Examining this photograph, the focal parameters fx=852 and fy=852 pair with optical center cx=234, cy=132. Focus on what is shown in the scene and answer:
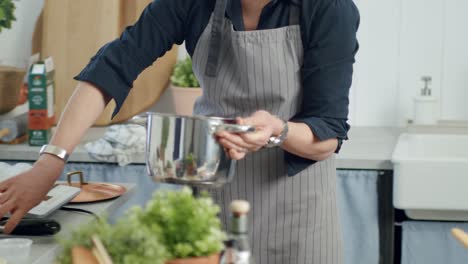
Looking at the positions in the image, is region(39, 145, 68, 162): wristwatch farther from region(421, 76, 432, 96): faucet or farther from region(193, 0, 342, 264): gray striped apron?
region(421, 76, 432, 96): faucet

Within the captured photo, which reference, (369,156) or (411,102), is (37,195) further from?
(411,102)

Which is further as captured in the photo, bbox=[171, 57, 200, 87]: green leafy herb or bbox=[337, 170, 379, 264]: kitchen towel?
bbox=[171, 57, 200, 87]: green leafy herb

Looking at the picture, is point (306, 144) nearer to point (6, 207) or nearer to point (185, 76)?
point (6, 207)

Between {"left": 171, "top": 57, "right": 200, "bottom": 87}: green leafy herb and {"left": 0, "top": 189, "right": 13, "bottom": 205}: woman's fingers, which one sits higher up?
{"left": 171, "top": 57, "right": 200, "bottom": 87}: green leafy herb

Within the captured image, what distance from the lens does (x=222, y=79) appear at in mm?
1722

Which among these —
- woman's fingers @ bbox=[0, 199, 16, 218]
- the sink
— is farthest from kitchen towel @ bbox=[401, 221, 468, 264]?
woman's fingers @ bbox=[0, 199, 16, 218]

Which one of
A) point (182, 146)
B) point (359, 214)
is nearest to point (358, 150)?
point (359, 214)

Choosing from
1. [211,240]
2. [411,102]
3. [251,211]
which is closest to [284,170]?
[251,211]

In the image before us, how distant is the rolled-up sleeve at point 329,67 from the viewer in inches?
63.0

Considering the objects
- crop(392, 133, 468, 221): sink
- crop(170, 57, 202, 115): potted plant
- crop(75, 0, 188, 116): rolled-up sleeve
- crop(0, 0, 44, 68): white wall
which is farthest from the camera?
crop(0, 0, 44, 68): white wall

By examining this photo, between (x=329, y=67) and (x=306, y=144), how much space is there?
15 cm

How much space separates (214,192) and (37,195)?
15.6 inches

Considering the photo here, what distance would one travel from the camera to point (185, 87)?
2.88 meters

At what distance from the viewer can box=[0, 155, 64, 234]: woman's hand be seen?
1560mm
